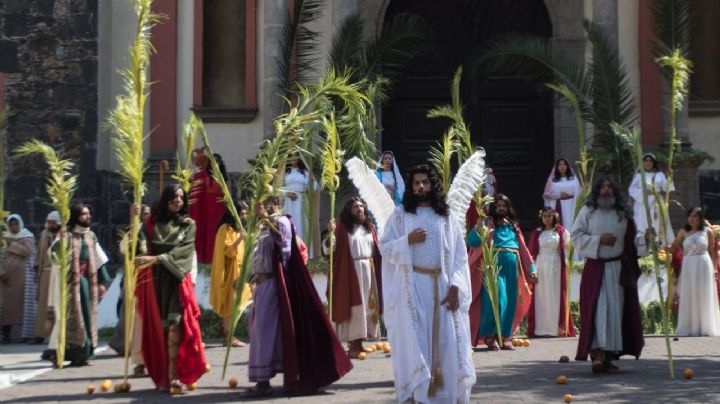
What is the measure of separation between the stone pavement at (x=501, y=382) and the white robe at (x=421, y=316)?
0.68 m

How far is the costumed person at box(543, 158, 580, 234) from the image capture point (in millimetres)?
19797

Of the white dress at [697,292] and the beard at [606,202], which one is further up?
the beard at [606,202]

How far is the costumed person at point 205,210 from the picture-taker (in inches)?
739

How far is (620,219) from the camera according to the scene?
1288 centimetres

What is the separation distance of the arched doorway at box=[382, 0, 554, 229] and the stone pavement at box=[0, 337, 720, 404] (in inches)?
331

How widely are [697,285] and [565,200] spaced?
2.66m

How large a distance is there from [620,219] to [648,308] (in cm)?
490

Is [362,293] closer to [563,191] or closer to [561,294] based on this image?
[561,294]

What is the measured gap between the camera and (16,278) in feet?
61.1

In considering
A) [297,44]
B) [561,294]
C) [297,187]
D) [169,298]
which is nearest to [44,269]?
[297,187]

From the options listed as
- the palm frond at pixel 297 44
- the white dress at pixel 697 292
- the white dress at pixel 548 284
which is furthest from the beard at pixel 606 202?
the palm frond at pixel 297 44

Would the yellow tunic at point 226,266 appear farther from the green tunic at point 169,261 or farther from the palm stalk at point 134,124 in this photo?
the palm stalk at point 134,124

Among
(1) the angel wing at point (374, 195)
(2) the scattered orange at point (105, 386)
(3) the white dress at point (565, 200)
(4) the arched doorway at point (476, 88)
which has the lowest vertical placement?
(2) the scattered orange at point (105, 386)

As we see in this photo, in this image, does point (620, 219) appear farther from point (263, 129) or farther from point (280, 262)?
point (263, 129)
